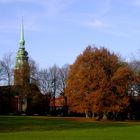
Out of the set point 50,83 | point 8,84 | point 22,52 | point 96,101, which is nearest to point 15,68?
point 8,84

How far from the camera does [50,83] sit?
123000 millimetres

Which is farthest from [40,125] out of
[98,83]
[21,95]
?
[21,95]

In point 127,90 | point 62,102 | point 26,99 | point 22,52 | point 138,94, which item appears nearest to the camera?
point 127,90

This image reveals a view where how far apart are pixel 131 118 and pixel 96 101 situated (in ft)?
63.8

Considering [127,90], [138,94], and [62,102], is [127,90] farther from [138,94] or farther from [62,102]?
[62,102]

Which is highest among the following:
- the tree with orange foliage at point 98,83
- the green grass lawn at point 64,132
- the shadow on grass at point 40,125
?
the tree with orange foliage at point 98,83

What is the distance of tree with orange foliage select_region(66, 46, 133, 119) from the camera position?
299ft

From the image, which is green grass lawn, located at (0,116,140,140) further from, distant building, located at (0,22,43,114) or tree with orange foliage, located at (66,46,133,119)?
distant building, located at (0,22,43,114)

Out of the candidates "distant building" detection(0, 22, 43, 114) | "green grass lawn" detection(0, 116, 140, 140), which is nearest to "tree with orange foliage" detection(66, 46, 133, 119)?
"distant building" detection(0, 22, 43, 114)

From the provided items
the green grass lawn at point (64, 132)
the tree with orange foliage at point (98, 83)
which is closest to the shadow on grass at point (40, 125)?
the green grass lawn at point (64, 132)

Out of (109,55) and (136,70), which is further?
(136,70)

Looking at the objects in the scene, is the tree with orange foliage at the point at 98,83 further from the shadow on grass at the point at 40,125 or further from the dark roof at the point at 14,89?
the shadow on grass at the point at 40,125

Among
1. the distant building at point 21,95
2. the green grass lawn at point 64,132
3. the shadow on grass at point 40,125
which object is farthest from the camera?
the distant building at point 21,95

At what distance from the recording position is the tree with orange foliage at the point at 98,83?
91.2 meters
